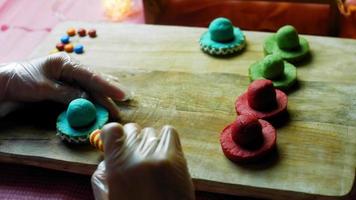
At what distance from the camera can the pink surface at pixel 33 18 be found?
1176 millimetres

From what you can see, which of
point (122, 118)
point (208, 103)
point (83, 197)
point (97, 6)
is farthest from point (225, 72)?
point (97, 6)

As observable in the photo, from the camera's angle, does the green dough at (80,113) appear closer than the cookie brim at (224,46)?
Yes

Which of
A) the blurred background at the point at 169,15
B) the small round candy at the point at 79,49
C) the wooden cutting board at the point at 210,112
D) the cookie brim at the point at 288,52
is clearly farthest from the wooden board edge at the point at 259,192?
the blurred background at the point at 169,15

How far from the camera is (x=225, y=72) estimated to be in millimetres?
898

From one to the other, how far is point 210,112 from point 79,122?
195 millimetres

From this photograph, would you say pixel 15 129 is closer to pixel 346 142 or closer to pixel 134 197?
pixel 134 197

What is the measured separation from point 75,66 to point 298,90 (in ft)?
1.13

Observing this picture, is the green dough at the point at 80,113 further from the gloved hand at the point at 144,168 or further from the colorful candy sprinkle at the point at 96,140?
the gloved hand at the point at 144,168

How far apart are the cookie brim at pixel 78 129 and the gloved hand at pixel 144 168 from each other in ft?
0.74

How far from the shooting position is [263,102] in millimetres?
779

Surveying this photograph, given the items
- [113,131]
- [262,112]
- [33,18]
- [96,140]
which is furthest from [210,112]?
[33,18]

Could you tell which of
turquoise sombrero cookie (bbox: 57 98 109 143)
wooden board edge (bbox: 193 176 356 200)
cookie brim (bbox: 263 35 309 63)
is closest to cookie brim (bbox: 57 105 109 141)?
turquoise sombrero cookie (bbox: 57 98 109 143)

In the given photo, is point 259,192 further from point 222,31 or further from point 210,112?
point 222,31

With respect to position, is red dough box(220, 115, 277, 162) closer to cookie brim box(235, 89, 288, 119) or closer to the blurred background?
cookie brim box(235, 89, 288, 119)
